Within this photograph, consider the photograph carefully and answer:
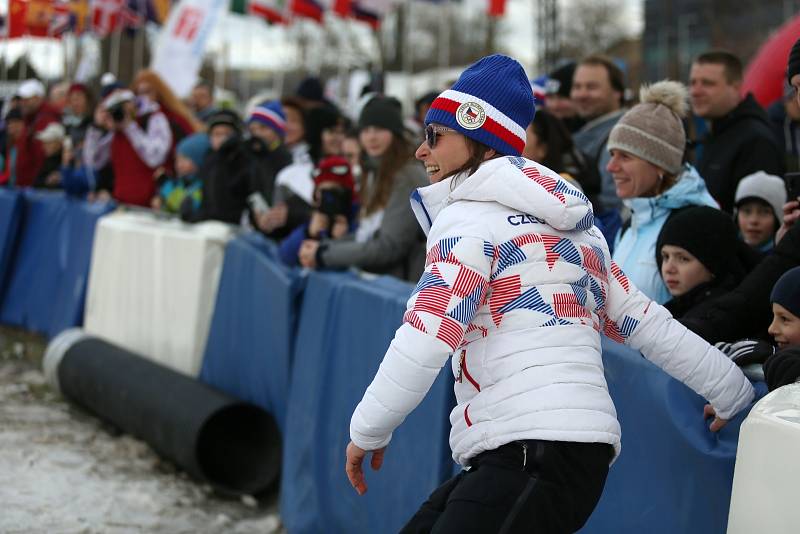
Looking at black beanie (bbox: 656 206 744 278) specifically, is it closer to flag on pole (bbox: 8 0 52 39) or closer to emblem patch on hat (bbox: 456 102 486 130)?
emblem patch on hat (bbox: 456 102 486 130)

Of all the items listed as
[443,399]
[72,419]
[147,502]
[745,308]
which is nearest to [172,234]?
[72,419]

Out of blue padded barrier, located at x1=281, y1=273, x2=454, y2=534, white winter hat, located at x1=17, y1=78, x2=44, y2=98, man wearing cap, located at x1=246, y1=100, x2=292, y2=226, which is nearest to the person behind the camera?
blue padded barrier, located at x1=281, y1=273, x2=454, y2=534

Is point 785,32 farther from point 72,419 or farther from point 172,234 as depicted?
point 72,419

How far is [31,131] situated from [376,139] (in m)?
8.65

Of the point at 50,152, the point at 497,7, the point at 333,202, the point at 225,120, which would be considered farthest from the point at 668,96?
the point at 497,7

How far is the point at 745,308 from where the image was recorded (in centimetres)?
361

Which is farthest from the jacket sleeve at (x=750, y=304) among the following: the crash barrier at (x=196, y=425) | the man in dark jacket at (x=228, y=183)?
the man in dark jacket at (x=228, y=183)

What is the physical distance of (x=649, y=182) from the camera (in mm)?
4426

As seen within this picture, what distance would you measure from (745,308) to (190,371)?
4.75 metres

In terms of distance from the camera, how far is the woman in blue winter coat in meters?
4.27

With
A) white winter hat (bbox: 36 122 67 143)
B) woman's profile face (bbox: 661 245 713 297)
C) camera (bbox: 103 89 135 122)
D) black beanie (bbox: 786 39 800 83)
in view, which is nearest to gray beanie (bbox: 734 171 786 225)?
woman's profile face (bbox: 661 245 713 297)

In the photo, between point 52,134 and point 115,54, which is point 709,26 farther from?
point 52,134

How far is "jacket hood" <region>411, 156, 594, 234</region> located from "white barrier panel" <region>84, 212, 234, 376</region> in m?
4.71

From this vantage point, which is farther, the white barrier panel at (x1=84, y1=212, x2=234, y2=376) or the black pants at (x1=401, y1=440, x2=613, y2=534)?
the white barrier panel at (x1=84, y1=212, x2=234, y2=376)
